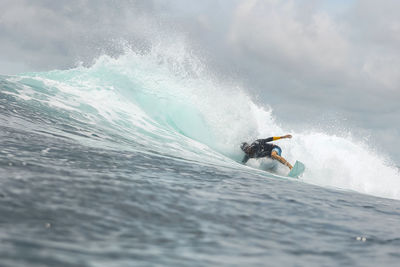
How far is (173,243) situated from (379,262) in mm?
2032

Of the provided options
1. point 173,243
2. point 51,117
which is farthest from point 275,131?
point 173,243

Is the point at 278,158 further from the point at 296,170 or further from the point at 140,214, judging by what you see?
the point at 140,214

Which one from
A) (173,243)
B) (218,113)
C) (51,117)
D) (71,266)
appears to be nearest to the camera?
(71,266)

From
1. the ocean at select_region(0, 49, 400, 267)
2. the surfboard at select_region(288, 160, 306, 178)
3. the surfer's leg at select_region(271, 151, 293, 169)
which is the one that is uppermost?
the surfer's leg at select_region(271, 151, 293, 169)

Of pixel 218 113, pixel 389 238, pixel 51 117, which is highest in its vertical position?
pixel 218 113

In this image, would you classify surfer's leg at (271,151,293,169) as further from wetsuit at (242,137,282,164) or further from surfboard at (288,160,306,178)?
surfboard at (288,160,306,178)

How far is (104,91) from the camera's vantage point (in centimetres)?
1761

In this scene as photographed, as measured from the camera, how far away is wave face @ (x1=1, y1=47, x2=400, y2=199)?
13930mm

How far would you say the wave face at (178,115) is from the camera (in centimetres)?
1393

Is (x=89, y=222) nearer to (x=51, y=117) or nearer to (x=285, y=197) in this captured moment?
(x=285, y=197)

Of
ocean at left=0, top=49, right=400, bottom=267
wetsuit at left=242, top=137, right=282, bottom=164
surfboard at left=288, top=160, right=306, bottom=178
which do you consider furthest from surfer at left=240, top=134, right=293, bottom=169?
ocean at left=0, top=49, right=400, bottom=267

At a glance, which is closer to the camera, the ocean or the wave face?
the ocean

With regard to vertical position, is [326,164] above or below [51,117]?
above

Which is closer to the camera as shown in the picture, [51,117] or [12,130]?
[12,130]
